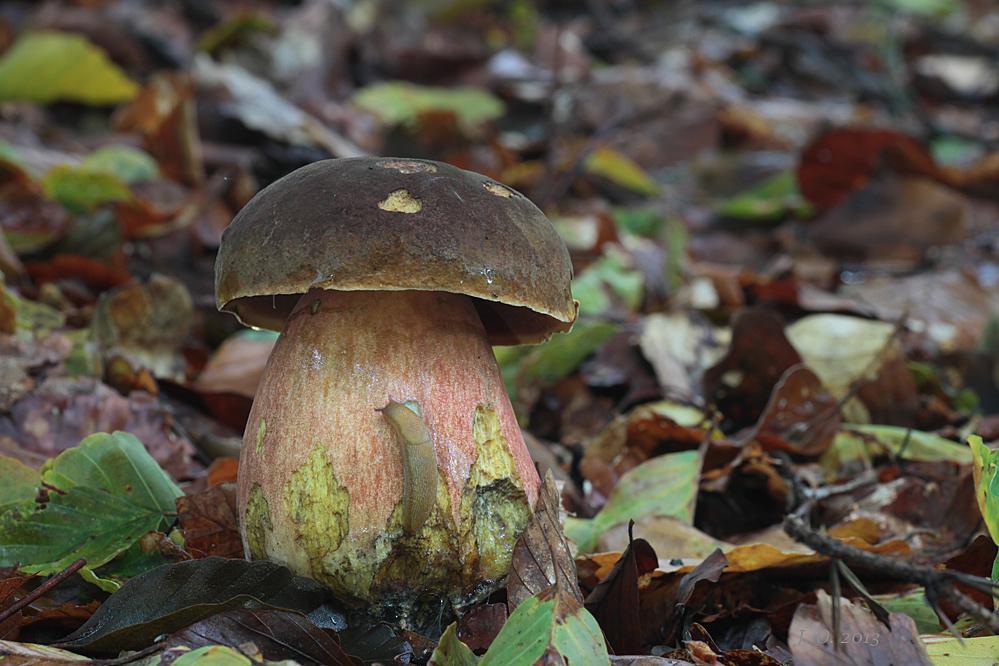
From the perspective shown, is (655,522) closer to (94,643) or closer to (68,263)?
(94,643)

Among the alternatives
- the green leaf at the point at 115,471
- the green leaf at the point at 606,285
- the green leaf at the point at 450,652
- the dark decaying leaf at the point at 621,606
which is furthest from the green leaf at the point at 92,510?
the green leaf at the point at 606,285

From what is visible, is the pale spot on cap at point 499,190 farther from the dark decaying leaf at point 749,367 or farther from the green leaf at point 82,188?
the green leaf at point 82,188

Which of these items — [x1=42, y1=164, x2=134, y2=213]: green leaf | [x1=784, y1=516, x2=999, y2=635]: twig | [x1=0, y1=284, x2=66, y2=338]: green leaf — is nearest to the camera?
[x1=784, y1=516, x2=999, y2=635]: twig

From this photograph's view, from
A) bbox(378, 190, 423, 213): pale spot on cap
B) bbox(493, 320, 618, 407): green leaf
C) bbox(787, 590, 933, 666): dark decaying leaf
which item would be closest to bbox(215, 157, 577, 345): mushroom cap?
bbox(378, 190, 423, 213): pale spot on cap

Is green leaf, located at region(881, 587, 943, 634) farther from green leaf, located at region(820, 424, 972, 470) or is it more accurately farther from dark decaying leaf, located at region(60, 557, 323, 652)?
dark decaying leaf, located at region(60, 557, 323, 652)

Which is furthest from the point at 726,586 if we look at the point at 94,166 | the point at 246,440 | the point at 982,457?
the point at 94,166

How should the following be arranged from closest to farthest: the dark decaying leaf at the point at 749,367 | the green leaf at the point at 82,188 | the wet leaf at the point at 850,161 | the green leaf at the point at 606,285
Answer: the dark decaying leaf at the point at 749,367 → the green leaf at the point at 82,188 → the green leaf at the point at 606,285 → the wet leaf at the point at 850,161

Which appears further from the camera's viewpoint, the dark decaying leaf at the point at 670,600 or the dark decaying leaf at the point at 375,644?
the dark decaying leaf at the point at 670,600
